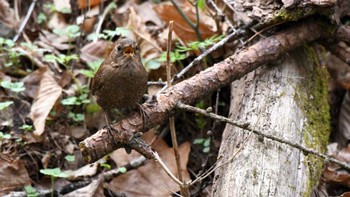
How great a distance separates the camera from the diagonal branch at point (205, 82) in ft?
9.34

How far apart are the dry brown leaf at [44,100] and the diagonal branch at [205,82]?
3.74 ft

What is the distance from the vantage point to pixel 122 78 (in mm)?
3113

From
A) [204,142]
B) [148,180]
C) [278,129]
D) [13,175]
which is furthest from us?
[204,142]

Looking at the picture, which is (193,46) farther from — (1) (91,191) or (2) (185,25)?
(1) (91,191)

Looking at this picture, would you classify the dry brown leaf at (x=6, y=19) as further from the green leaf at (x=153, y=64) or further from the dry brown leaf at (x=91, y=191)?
the dry brown leaf at (x=91, y=191)

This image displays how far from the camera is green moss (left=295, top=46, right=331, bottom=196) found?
3.27 meters

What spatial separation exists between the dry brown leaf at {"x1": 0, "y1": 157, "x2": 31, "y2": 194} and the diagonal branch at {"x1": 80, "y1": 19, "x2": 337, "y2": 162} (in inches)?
41.6

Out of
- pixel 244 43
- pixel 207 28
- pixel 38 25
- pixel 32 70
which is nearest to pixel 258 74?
pixel 244 43

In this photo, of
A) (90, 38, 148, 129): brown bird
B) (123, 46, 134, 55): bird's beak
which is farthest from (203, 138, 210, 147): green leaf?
(123, 46, 134, 55): bird's beak

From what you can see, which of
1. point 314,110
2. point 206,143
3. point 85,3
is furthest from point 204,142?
point 85,3

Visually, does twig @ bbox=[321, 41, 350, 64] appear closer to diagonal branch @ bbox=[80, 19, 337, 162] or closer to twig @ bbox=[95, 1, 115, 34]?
diagonal branch @ bbox=[80, 19, 337, 162]

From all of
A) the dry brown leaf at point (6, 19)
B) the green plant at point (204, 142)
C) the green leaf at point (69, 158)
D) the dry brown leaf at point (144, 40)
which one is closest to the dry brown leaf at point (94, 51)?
the dry brown leaf at point (144, 40)

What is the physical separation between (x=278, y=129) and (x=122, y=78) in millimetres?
1023

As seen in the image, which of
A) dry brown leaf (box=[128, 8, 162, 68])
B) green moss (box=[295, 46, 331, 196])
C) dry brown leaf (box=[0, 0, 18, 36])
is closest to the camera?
green moss (box=[295, 46, 331, 196])
